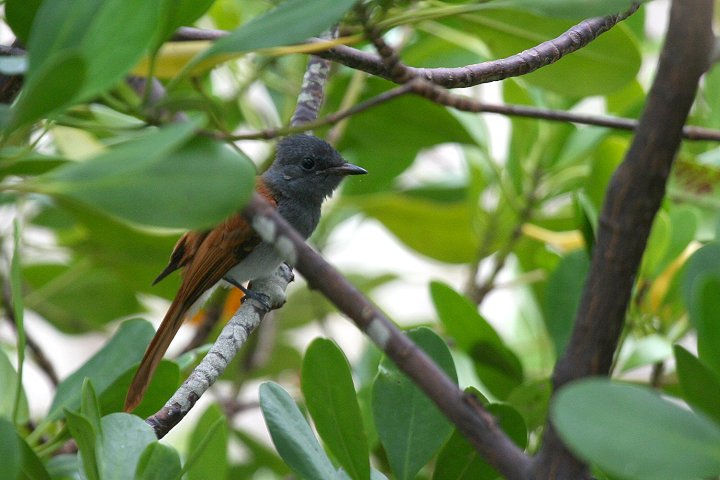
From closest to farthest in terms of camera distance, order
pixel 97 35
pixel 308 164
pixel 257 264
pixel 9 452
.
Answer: pixel 9 452, pixel 97 35, pixel 257 264, pixel 308 164

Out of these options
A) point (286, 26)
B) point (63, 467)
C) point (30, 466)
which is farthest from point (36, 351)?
point (286, 26)

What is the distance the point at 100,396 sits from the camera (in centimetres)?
172

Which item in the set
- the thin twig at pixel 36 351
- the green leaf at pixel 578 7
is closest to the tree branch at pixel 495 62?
the green leaf at pixel 578 7

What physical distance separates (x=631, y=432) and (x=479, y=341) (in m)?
1.32

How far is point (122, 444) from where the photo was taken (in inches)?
52.2

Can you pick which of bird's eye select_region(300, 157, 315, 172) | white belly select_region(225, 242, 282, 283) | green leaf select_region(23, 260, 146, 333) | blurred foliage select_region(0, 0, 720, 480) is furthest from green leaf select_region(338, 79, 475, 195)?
green leaf select_region(23, 260, 146, 333)

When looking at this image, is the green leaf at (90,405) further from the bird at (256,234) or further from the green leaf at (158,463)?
the bird at (256,234)

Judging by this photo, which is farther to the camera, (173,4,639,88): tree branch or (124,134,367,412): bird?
(124,134,367,412): bird

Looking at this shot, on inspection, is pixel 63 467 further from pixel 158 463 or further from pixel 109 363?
pixel 158 463

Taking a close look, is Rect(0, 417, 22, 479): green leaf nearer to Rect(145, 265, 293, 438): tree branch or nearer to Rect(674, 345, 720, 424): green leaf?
Rect(145, 265, 293, 438): tree branch

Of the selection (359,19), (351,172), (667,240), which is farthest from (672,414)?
(351,172)

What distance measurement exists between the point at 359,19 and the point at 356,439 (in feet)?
2.14

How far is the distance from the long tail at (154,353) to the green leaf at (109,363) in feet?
0.11

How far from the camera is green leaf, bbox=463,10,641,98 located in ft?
6.83
